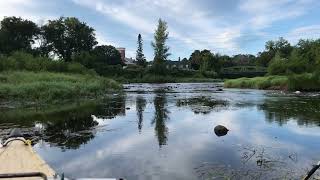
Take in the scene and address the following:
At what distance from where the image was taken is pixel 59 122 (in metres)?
23.1

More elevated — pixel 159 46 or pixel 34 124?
pixel 159 46

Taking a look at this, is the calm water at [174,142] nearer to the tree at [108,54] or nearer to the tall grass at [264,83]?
the tall grass at [264,83]

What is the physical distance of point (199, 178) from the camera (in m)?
11.2

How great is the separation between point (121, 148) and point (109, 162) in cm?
222

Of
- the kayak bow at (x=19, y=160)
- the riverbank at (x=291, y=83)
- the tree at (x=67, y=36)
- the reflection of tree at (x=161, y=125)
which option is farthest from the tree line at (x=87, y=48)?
the kayak bow at (x=19, y=160)

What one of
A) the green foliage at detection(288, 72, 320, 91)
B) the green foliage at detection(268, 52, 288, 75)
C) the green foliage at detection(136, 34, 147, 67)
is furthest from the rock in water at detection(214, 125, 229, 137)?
the green foliage at detection(136, 34, 147, 67)

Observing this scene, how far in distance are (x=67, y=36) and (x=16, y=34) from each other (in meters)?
15.6

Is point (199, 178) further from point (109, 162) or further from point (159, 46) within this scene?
point (159, 46)

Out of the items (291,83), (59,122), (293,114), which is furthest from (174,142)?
(291,83)

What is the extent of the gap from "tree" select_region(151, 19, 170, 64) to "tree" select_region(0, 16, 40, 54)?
34210mm

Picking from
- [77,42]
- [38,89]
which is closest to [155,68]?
[77,42]

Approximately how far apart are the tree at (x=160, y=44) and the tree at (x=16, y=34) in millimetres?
34210

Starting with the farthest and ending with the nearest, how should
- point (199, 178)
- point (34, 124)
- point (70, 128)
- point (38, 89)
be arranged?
point (38, 89) < point (34, 124) < point (70, 128) < point (199, 178)

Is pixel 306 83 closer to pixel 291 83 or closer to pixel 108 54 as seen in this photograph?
pixel 291 83
